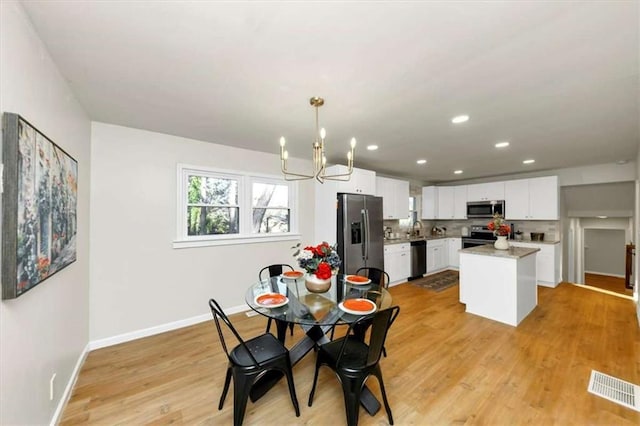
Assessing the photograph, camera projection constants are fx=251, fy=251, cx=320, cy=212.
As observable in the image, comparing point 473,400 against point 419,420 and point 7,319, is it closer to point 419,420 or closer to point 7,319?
point 419,420

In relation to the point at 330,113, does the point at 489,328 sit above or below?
below

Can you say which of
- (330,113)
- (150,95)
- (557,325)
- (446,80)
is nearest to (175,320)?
(150,95)

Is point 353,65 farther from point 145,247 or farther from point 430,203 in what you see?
point 430,203

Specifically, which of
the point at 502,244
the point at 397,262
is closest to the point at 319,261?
the point at 502,244

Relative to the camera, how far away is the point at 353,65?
169 centimetres

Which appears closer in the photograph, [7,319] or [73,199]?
[7,319]

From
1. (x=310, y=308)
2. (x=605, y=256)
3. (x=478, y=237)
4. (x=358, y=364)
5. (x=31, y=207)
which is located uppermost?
(x=31, y=207)

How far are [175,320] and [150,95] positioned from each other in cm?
260

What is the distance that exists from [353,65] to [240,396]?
2.33 meters

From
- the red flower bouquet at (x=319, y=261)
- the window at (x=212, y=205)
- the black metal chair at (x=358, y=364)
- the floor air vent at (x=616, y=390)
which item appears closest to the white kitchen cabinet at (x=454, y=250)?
the floor air vent at (x=616, y=390)

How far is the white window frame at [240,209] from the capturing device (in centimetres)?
322

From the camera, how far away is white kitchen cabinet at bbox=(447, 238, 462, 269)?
6414 millimetres

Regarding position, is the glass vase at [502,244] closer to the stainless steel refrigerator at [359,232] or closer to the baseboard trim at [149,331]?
the stainless steel refrigerator at [359,232]

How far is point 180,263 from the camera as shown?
3215 millimetres
